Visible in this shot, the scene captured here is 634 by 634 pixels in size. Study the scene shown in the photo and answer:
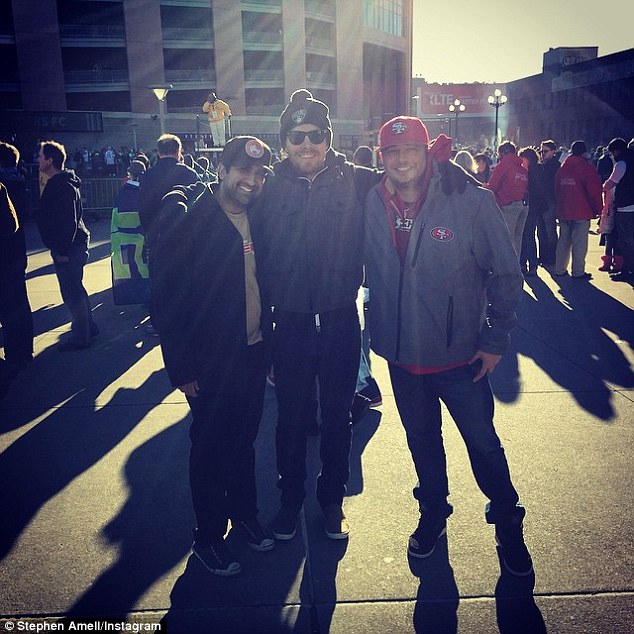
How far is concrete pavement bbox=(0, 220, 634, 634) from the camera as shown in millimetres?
2660

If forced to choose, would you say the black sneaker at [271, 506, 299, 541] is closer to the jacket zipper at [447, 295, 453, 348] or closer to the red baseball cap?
the jacket zipper at [447, 295, 453, 348]

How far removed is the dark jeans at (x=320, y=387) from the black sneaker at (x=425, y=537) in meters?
0.46

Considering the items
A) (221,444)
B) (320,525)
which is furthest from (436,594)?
(221,444)

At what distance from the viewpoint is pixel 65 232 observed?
251 inches

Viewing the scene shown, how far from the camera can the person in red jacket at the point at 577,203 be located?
9.23m

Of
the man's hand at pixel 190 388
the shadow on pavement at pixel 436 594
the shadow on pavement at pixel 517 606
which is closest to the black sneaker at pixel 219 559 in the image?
the man's hand at pixel 190 388

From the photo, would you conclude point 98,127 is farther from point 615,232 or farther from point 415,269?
point 415,269

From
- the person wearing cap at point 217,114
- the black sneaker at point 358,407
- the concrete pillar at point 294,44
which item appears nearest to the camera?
the black sneaker at point 358,407

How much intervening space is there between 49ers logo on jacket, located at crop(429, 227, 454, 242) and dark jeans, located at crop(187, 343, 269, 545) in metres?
1.00

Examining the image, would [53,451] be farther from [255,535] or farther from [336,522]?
[336,522]

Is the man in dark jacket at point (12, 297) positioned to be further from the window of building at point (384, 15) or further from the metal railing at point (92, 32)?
the window of building at point (384, 15)

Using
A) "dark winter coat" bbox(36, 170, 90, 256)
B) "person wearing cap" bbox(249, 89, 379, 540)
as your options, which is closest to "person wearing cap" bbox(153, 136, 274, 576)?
"person wearing cap" bbox(249, 89, 379, 540)

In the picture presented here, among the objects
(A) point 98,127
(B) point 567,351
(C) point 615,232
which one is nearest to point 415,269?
(B) point 567,351

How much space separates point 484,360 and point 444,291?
384 mm
